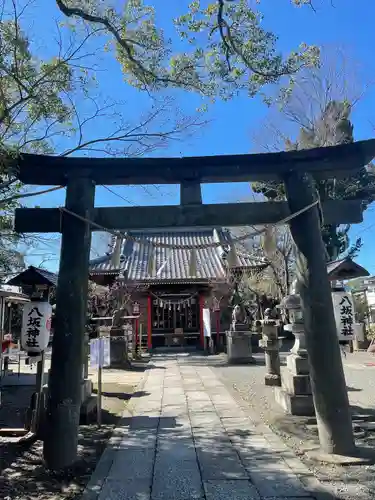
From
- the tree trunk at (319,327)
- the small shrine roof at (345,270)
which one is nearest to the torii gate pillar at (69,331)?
the tree trunk at (319,327)

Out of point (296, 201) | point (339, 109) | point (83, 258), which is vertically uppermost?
point (339, 109)

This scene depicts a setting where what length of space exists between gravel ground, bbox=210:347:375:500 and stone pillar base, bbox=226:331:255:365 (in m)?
0.57

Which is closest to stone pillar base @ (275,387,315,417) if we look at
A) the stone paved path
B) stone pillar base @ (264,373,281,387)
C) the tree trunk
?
the stone paved path

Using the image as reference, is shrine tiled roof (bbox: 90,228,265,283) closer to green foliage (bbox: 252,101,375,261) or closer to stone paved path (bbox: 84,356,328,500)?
green foliage (bbox: 252,101,375,261)

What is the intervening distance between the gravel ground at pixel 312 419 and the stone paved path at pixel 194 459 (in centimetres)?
28

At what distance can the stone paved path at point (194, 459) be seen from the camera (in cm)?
382

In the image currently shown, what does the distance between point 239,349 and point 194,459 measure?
10.9 m

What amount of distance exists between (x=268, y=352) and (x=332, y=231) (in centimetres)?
1422

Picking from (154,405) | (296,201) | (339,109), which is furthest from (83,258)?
(339,109)

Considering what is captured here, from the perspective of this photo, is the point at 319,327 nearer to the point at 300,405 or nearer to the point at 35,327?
the point at 300,405

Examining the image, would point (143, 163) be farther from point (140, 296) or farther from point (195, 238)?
point (195, 238)

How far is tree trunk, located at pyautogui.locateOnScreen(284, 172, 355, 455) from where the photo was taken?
15.6 feet

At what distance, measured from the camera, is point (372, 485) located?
155 inches

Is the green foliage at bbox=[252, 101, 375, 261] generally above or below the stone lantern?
above
